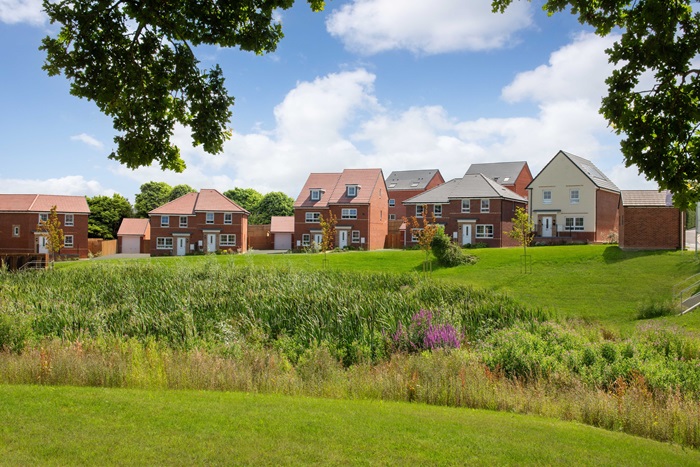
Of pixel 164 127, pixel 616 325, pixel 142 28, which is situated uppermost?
pixel 142 28

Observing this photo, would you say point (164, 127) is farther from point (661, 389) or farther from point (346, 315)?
point (661, 389)

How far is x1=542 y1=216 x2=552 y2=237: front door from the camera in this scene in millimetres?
54812

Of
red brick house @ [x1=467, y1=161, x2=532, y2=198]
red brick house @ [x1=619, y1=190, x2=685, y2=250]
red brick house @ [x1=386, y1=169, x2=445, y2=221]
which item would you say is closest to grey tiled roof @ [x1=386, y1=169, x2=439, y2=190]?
red brick house @ [x1=386, y1=169, x2=445, y2=221]

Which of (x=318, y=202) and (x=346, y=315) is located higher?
(x=318, y=202)

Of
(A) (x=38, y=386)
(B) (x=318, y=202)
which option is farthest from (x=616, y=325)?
(B) (x=318, y=202)

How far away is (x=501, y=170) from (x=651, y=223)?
38052 mm

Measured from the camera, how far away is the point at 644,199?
37.1m

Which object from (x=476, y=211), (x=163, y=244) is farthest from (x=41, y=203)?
(x=476, y=211)

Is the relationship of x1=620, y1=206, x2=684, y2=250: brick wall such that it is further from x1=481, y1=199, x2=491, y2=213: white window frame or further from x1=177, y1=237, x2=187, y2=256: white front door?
x1=177, y1=237, x2=187, y2=256: white front door

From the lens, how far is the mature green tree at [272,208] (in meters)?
90.8

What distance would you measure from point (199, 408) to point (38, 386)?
3.44 metres

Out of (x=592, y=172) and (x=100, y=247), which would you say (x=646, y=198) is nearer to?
(x=592, y=172)

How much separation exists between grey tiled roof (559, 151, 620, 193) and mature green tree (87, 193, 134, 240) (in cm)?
5784

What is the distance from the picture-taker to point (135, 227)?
7175 cm
